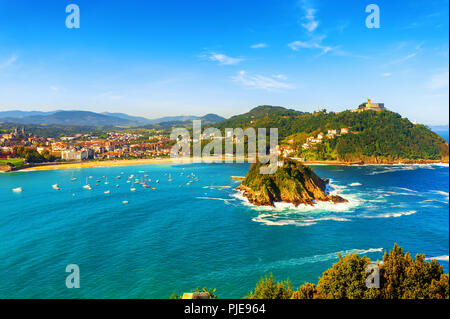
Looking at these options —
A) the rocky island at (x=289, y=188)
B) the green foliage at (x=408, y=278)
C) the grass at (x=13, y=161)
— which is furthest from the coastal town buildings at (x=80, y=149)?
the green foliage at (x=408, y=278)

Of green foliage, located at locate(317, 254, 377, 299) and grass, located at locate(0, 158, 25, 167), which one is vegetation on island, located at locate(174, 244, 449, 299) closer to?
green foliage, located at locate(317, 254, 377, 299)

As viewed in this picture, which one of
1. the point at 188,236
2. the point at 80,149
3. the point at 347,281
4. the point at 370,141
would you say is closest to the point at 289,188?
the point at 188,236

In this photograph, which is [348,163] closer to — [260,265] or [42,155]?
[260,265]

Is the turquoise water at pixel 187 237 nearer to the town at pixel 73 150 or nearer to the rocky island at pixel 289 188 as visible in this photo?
the rocky island at pixel 289 188

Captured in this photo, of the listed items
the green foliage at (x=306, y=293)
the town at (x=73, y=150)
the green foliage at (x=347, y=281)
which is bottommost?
the green foliage at (x=306, y=293)

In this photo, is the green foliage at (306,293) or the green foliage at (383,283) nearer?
the green foliage at (383,283)

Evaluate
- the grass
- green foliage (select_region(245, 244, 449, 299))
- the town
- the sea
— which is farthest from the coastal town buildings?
green foliage (select_region(245, 244, 449, 299))
